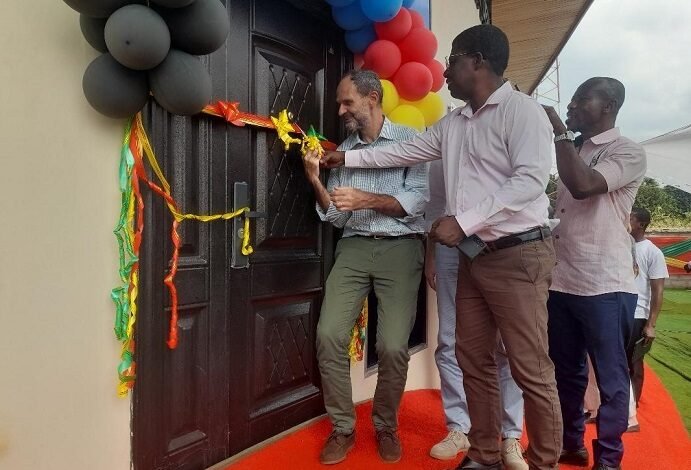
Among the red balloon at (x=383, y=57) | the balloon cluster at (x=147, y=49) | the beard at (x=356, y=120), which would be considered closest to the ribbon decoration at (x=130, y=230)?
the balloon cluster at (x=147, y=49)

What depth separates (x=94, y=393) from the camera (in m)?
1.87

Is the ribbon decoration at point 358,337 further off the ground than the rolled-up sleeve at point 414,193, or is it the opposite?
the rolled-up sleeve at point 414,193

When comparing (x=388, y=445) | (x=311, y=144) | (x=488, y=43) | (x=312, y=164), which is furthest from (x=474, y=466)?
(x=488, y=43)

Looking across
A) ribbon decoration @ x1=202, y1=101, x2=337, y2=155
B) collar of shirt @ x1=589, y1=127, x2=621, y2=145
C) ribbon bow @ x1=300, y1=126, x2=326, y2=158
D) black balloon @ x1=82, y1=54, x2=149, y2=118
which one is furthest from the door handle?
collar of shirt @ x1=589, y1=127, x2=621, y2=145

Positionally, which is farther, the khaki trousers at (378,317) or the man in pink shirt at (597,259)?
the khaki trousers at (378,317)

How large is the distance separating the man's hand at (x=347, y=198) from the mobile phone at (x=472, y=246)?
0.56m

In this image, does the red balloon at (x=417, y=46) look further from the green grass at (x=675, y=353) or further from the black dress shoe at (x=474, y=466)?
the green grass at (x=675, y=353)

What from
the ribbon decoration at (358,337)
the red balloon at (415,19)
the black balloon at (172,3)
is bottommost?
the ribbon decoration at (358,337)

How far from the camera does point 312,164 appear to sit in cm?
262

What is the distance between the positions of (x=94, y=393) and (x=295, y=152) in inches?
60.9

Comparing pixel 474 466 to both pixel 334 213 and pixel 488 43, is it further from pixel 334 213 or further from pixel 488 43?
pixel 488 43

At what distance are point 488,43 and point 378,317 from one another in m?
1.41

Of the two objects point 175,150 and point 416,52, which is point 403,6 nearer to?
point 416,52

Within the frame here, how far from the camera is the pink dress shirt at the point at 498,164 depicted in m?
1.99
